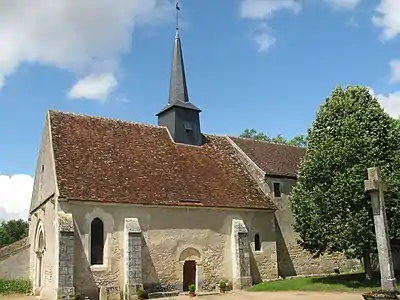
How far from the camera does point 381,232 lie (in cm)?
1452

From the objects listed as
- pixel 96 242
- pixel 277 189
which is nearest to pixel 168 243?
pixel 96 242

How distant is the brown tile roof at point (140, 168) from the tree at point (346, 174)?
5.13 metres

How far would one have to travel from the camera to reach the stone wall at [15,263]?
2694cm

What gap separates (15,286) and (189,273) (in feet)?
36.2

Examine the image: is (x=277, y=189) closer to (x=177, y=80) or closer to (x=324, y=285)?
(x=324, y=285)

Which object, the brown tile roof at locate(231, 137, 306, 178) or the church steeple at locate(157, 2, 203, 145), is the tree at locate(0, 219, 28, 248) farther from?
the brown tile roof at locate(231, 137, 306, 178)

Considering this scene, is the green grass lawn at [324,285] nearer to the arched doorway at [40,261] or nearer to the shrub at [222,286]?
the shrub at [222,286]

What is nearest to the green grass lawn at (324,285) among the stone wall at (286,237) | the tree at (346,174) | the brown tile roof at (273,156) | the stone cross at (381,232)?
the tree at (346,174)

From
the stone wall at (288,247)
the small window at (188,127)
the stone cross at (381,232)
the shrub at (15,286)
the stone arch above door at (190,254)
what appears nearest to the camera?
the stone cross at (381,232)

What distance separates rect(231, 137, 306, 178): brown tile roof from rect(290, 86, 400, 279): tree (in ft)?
20.1

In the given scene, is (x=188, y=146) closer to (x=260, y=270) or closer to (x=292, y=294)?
(x=260, y=270)

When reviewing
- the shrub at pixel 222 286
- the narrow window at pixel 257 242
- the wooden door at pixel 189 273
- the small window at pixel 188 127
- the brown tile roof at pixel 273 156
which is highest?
the small window at pixel 188 127

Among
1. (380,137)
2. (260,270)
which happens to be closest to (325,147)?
(380,137)

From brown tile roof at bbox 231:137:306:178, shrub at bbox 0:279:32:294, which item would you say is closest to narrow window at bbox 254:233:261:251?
brown tile roof at bbox 231:137:306:178
